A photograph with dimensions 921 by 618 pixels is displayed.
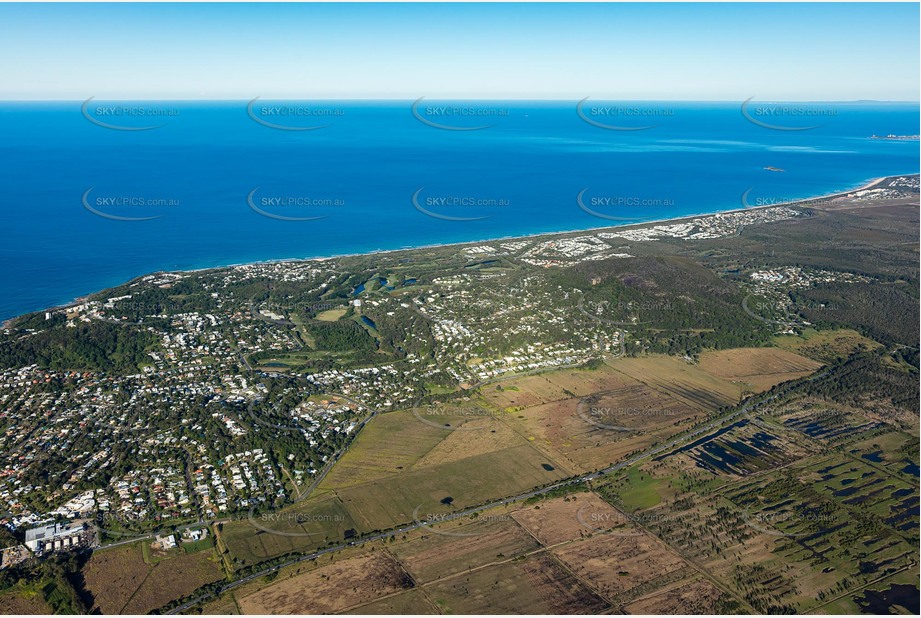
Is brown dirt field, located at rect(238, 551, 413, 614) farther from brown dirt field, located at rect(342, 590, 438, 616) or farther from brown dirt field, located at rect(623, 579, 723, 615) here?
brown dirt field, located at rect(623, 579, 723, 615)

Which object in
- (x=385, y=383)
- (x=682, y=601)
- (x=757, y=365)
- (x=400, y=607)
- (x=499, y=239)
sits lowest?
(x=400, y=607)

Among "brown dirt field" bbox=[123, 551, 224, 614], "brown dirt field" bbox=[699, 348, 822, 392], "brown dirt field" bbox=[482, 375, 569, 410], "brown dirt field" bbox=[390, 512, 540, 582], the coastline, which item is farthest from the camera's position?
the coastline

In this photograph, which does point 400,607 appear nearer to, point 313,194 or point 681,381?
point 681,381

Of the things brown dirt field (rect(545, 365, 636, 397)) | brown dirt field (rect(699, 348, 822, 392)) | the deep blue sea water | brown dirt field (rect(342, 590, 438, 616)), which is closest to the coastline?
the deep blue sea water

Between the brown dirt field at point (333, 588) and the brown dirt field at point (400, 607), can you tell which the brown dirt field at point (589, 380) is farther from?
the brown dirt field at point (400, 607)

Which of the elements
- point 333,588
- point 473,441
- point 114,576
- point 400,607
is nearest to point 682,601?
point 400,607
